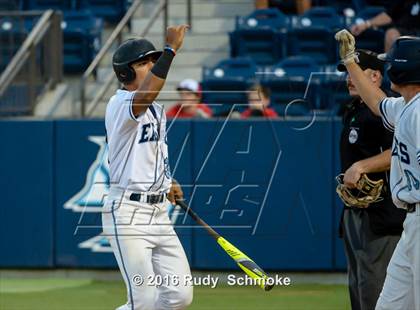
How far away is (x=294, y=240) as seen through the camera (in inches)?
433

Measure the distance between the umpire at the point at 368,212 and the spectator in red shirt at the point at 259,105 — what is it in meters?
3.62

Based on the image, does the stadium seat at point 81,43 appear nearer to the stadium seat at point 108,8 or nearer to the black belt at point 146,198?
the stadium seat at point 108,8

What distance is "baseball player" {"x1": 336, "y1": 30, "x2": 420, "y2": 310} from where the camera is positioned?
19.8ft

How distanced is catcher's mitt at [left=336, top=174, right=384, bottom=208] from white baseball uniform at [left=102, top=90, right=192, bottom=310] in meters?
1.31

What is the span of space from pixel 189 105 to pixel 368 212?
14.4 ft

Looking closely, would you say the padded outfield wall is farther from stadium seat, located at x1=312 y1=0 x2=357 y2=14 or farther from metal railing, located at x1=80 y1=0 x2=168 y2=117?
stadium seat, located at x1=312 y1=0 x2=357 y2=14

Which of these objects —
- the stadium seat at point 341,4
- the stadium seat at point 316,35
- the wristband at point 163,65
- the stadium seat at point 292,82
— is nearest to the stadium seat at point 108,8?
the stadium seat at point 316,35

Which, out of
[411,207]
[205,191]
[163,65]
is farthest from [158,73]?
[205,191]

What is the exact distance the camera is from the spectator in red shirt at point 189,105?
38.4 feet

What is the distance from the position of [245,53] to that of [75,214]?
3981 millimetres

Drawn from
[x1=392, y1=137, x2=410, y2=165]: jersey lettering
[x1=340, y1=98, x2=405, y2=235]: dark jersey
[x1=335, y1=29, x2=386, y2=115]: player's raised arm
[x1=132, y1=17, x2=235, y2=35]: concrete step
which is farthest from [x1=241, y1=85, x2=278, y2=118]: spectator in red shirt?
[x1=392, y1=137, x2=410, y2=165]: jersey lettering

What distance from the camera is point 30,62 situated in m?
13.0

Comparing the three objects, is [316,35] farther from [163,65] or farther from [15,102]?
[163,65]

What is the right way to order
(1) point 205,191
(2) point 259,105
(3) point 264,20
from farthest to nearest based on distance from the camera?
(3) point 264,20, (2) point 259,105, (1) point 205,191
